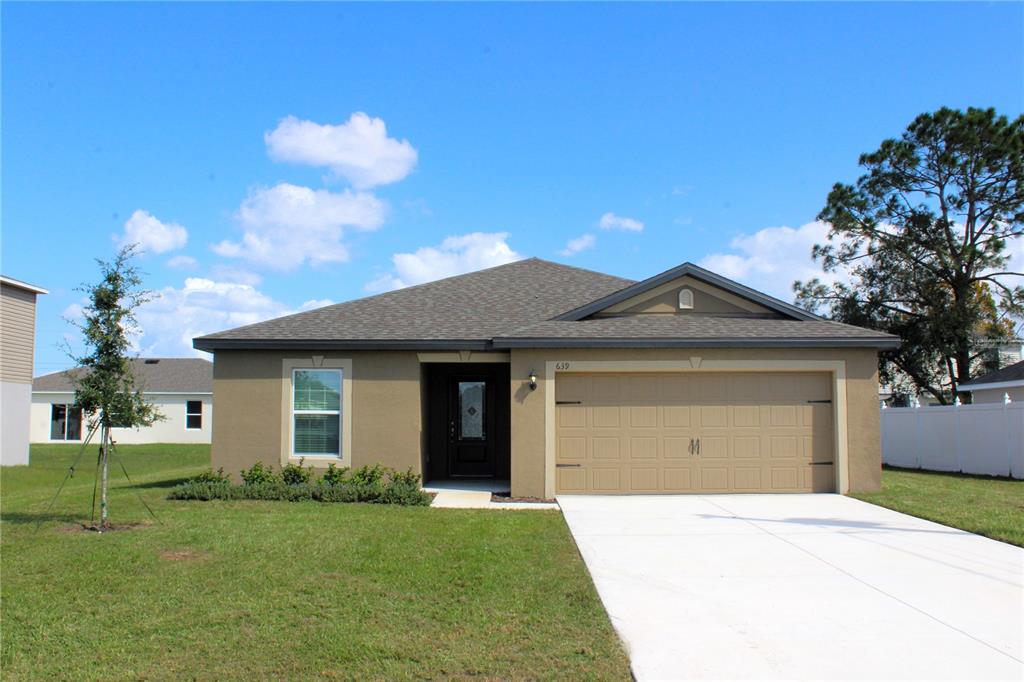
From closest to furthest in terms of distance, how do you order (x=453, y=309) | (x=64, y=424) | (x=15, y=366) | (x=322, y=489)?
(x=322, y=489) → (x=453, y=309) → (x=15, y=366) → (x=64, y=424)

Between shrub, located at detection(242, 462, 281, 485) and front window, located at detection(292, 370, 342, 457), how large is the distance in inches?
21.8

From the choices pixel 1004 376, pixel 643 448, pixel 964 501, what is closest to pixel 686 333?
pixel 643 448

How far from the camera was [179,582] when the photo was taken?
284 inches

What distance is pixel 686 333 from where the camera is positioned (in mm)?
13422

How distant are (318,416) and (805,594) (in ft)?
31.5

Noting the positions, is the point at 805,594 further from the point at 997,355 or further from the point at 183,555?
the point at 997,355

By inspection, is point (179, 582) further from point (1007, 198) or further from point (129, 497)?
point (1007, 198)

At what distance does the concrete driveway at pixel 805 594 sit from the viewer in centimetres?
533

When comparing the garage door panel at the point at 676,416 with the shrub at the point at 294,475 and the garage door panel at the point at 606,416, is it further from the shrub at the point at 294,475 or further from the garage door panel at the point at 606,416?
the shrub at the point at 294,475

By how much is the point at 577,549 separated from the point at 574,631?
9.71ft

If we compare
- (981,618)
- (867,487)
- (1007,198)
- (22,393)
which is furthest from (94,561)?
(1007,198)

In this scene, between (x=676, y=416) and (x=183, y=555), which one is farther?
(x=676, y=416)

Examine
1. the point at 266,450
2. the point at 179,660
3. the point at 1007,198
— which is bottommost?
the point at 179,660

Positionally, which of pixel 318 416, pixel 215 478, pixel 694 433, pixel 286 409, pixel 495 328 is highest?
pixel 495 328
